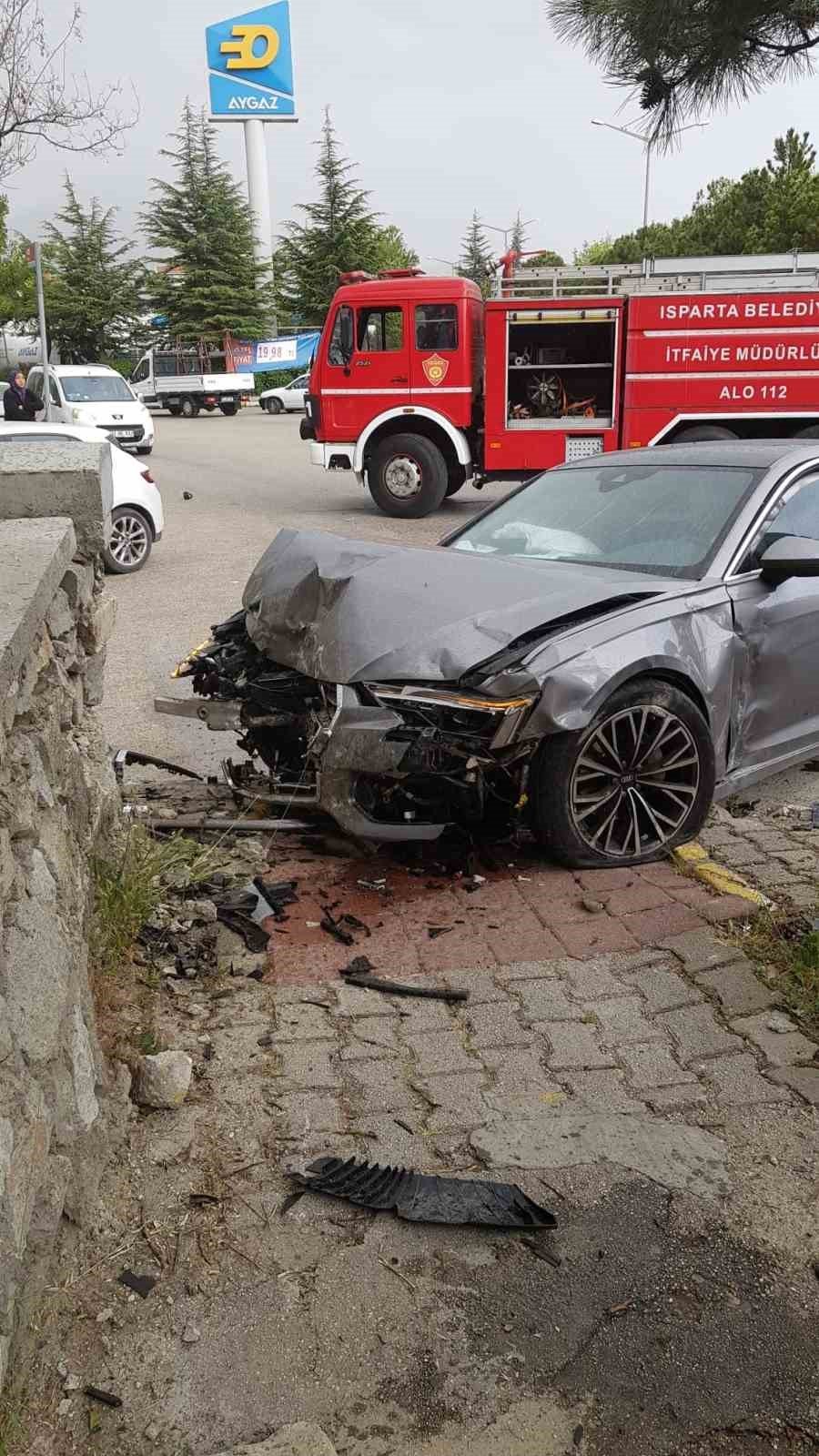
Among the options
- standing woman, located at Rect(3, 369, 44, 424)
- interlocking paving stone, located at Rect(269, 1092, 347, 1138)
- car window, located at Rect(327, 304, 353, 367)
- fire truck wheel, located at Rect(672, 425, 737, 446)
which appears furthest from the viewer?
standing woman, located at Rect(3, 369, 44, 424)

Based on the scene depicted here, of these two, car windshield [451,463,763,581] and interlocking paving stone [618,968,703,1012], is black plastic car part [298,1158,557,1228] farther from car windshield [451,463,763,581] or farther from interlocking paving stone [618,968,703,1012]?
car windshield [451,463,763,581]

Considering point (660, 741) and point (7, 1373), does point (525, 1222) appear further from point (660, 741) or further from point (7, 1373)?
point (660, 741)

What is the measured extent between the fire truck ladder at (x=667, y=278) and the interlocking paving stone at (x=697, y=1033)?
12.3 meters

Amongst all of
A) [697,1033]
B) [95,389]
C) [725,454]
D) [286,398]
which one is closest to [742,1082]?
[697,1033]

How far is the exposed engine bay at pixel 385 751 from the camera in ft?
13.0

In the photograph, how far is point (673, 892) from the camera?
14.1 feet

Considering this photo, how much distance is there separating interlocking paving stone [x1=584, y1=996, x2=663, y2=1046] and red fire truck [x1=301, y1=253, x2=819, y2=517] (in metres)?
11.6

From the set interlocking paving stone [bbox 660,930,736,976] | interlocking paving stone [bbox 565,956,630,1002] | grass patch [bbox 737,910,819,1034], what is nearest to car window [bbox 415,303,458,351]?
grass patch [bbox 737,910,819,1034]

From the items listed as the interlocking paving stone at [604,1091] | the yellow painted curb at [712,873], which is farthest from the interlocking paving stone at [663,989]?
the yellow painted curb at [712,873]

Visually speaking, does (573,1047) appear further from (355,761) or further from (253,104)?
(253,104)

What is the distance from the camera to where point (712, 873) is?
14.6 feet

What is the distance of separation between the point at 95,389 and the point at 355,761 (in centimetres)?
1978

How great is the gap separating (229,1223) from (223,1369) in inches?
16.0

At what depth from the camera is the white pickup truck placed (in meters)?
39.2
